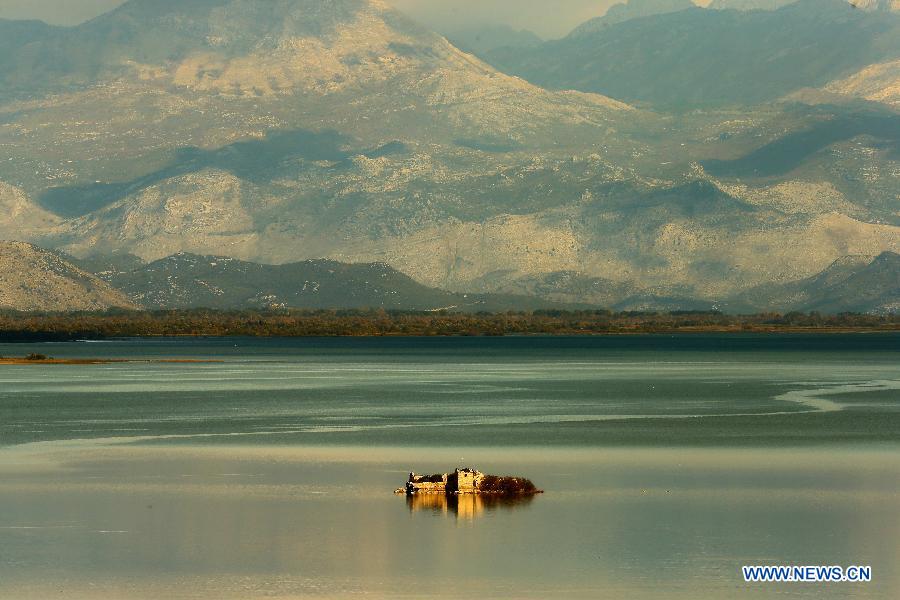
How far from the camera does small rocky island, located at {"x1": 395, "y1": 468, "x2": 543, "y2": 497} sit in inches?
2499

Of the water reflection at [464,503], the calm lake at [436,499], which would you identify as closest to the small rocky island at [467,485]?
the water reflection at [464,503]

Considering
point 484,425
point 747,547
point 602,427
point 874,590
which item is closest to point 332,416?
point 484,425

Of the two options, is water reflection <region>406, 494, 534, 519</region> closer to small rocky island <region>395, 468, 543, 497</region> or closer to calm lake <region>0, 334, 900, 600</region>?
calm lake <region>0, 334, 900, 600</region>

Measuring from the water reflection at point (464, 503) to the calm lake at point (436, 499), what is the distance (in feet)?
0.73

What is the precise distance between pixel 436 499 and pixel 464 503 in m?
1.35

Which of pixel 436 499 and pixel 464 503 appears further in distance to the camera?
pixel 436 499

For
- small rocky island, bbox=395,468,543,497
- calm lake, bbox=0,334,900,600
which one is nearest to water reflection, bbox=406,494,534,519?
calm lake, bbox=0,334,900,600

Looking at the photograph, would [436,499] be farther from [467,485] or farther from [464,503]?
[467,485]

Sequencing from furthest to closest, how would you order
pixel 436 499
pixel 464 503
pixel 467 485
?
1. pixel 467 485
2. pixel 436 499
3. pixel 464 503

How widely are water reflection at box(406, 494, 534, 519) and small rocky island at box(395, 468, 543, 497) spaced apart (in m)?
0.43

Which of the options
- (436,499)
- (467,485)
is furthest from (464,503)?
(467,485)

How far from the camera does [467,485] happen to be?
63.8 m

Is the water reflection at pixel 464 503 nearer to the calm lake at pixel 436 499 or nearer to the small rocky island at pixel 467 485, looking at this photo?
the calm lake at pixel 436 499

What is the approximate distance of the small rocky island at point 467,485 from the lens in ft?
208
